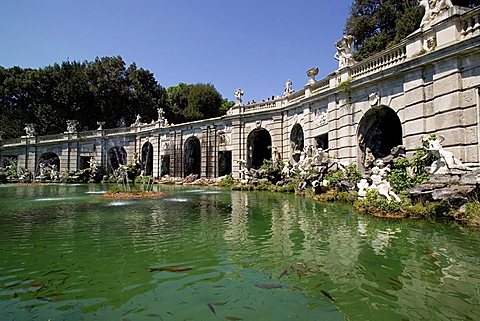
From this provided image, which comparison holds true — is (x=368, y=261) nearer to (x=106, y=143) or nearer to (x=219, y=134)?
(x=219, y=134)

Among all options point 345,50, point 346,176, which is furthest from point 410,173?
point 345,50

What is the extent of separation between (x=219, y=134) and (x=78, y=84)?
24.3m

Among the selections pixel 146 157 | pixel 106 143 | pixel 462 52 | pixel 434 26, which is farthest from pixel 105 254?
pixel 106 143

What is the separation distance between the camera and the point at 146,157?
35.5 meters

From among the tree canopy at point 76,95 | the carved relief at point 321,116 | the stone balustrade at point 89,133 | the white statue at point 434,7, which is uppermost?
the tree canopy at point 76,95

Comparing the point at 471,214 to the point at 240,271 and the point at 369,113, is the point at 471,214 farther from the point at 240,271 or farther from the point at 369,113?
the point at 369,113

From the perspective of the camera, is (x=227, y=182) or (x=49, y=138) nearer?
(x=227, y=182)

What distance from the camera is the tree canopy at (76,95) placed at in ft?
135

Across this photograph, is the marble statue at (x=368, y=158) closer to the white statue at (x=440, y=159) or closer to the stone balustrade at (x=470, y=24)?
the white statue at (x=440, y=159)

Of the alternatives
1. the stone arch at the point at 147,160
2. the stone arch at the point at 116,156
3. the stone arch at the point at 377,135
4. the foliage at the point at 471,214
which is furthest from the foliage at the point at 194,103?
the foliage at the point at 471,214

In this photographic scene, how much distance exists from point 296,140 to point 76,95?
32.6 m

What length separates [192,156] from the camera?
33.0m

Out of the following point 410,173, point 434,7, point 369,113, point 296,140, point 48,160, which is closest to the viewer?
point 410,173

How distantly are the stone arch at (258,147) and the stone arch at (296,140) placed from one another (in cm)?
361
